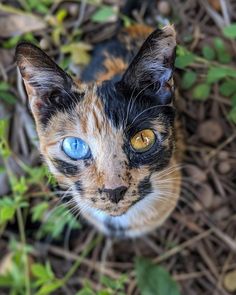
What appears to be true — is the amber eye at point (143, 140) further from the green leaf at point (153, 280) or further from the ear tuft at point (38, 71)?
the green leaf at point (153, 280)

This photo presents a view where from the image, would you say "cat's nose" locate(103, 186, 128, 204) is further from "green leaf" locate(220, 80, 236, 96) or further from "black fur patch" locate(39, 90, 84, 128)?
"green leaf" locate(220, 80, 236, 96)

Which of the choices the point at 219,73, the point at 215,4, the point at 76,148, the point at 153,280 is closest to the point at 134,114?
the point at 76,148

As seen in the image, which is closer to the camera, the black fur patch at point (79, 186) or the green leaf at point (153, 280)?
the black fur patch at point (79, 186)

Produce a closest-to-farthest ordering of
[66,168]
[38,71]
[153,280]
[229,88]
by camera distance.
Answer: [38,71], [66,168], [229,88], [153,280]

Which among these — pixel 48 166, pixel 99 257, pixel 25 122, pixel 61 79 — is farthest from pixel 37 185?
pixel 61 79

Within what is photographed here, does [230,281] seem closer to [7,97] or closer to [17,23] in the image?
[7,97]

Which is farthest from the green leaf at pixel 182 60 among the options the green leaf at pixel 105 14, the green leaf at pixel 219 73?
the green leaf at pixel 105 14
